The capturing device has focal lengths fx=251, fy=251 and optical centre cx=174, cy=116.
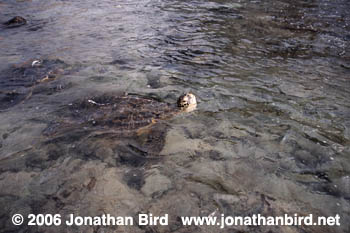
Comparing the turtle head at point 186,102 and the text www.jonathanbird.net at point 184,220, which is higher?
the turtle head at point 186,102

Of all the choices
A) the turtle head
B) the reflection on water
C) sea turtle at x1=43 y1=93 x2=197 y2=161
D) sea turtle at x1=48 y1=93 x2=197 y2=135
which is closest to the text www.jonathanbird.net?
the reflection on water

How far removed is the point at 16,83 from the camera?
17.5 ft

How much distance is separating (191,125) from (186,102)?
432 millimetres

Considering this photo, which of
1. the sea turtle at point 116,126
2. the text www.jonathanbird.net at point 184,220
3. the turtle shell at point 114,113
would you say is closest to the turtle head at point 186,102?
the sea turtle at point 116,126

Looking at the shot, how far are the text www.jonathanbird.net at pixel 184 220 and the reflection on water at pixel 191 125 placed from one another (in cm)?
6

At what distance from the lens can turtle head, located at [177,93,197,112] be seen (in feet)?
13.7

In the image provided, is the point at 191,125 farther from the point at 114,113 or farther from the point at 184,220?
the point at 184,220

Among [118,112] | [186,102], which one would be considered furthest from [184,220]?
[186,102]

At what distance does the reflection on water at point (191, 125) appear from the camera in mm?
2758

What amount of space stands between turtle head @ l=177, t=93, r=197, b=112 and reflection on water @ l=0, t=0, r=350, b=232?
0.14m

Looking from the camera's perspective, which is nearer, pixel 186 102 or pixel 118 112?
pixel 118 112

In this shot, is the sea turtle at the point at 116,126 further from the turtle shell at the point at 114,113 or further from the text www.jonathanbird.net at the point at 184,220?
the text www.jonathanbird.net at the point at 184,220

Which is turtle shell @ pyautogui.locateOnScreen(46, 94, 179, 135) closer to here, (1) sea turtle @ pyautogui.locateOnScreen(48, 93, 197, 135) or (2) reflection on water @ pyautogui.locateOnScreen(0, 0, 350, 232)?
(1) sea turtle @ pyautogui.locateOnScreen(48, 93, 197, 135)

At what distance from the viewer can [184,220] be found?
2.54m
